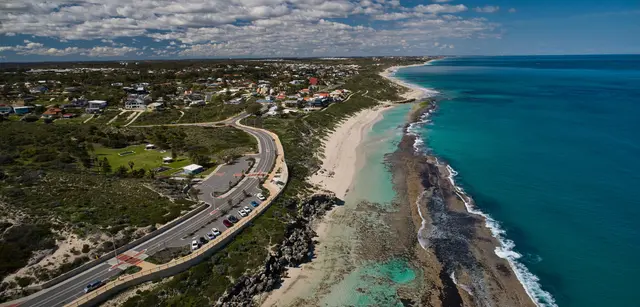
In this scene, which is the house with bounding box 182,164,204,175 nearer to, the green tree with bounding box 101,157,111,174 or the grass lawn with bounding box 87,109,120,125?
the green tree with bounding box 101,157,111,174

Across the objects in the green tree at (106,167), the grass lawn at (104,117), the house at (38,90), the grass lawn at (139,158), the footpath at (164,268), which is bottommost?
the footpath at (164,268)

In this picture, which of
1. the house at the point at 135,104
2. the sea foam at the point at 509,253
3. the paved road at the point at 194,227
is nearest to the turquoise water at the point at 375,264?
the sea foam at the point at 509,253

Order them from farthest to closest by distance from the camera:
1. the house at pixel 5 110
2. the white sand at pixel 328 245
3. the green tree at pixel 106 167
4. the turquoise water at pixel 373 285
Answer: the house at pixel 5 110, the green tree at pixel 106 167, the white sand at pixel 328 245, the turquoise water at pixel 373 285

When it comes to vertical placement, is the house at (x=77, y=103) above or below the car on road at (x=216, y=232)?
above

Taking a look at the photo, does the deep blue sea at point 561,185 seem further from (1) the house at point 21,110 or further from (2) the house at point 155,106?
(1) the house at point 21,110

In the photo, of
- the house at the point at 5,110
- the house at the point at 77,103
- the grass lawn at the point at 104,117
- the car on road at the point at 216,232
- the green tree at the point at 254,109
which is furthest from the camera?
the house at the point at 77,103


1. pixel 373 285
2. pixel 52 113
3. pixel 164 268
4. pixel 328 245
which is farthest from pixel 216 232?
pixel 52 113

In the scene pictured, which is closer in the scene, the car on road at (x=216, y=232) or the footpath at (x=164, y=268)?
the footpath at (x=164, y=268)

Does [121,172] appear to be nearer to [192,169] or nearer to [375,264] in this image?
[192,169]
